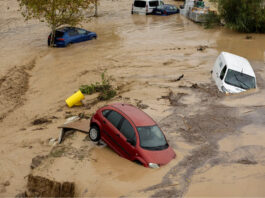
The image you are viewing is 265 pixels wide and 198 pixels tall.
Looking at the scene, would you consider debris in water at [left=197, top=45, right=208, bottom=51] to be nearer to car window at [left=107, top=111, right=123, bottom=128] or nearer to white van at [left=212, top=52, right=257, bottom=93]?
white van at [left=212, top=52, right=257, bottom=93]

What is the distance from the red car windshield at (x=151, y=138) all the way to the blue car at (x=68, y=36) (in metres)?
14.0

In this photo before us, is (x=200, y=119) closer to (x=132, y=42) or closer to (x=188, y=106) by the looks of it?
(x=188, y=106)

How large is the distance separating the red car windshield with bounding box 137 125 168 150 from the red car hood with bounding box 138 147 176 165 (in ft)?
0.41

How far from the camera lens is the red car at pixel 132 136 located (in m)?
9.40

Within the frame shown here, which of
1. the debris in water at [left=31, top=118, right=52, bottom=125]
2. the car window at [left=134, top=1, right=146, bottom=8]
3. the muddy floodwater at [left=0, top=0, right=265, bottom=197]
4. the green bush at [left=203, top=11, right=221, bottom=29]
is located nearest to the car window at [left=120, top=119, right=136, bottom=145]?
the muddy floodwater at [left=0, top=0, right=265, bottom=197]

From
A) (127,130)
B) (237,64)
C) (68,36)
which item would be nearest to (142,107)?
(127,130)

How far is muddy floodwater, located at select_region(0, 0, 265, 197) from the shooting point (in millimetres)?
8914

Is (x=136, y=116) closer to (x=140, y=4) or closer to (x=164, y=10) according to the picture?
(x=164, y=10)

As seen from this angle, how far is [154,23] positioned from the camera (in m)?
30.5

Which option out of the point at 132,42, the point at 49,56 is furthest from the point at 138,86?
the point at 132,42

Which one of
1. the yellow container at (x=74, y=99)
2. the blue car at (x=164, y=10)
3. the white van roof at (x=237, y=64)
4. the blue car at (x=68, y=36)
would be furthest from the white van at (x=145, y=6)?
the yellow container at (x=74, y=99)

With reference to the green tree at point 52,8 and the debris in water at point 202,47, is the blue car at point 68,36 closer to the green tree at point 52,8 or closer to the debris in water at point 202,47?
the green tree at point 52,8

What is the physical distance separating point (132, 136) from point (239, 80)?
7.44 meters

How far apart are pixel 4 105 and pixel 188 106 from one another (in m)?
7.50
